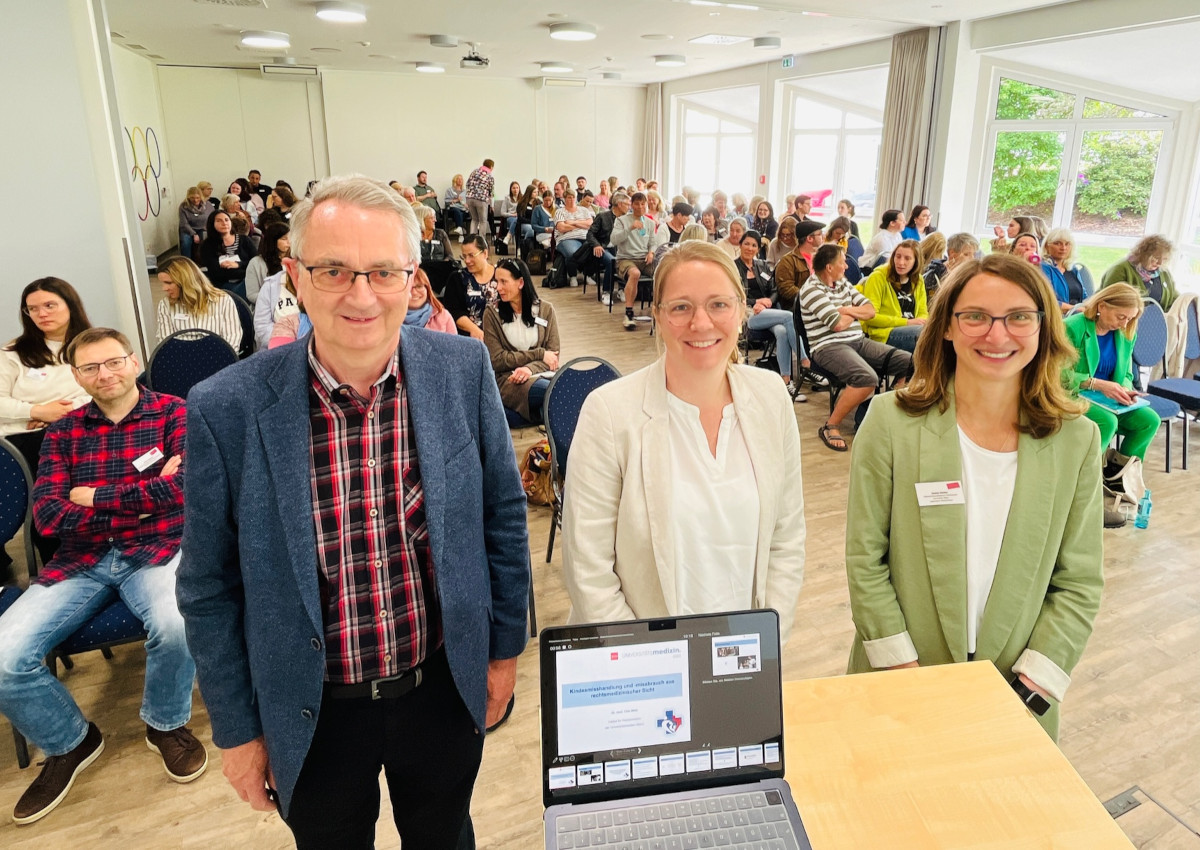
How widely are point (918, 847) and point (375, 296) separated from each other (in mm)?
1092

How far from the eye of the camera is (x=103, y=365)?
7.63 feet

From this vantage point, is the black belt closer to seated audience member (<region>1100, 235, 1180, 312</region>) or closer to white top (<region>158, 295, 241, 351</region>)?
white top (<region>158, 295, 241, 351</region>)

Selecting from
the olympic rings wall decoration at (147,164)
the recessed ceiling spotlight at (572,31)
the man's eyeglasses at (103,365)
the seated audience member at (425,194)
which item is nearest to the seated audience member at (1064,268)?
the man's eyeglasses at (103,365)

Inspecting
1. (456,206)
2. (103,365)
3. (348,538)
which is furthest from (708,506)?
(456,206)

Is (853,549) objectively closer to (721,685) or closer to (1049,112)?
(721,685)

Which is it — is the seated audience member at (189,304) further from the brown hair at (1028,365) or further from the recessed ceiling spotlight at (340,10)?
the recessed ceiling spotlight at (340,10)

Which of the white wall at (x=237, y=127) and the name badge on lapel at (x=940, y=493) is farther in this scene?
the white wall at (x=237, y=127)

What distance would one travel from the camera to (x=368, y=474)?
118cm

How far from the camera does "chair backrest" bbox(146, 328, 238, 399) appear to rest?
354cm

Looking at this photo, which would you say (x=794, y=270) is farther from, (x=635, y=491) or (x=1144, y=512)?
(x=635, y=491)

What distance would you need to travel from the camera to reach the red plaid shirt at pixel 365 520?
45.9 inches

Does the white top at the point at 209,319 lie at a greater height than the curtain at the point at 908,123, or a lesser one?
lesser

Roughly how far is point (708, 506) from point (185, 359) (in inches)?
124

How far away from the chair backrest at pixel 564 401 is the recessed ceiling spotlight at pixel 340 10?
6790 millimetres
